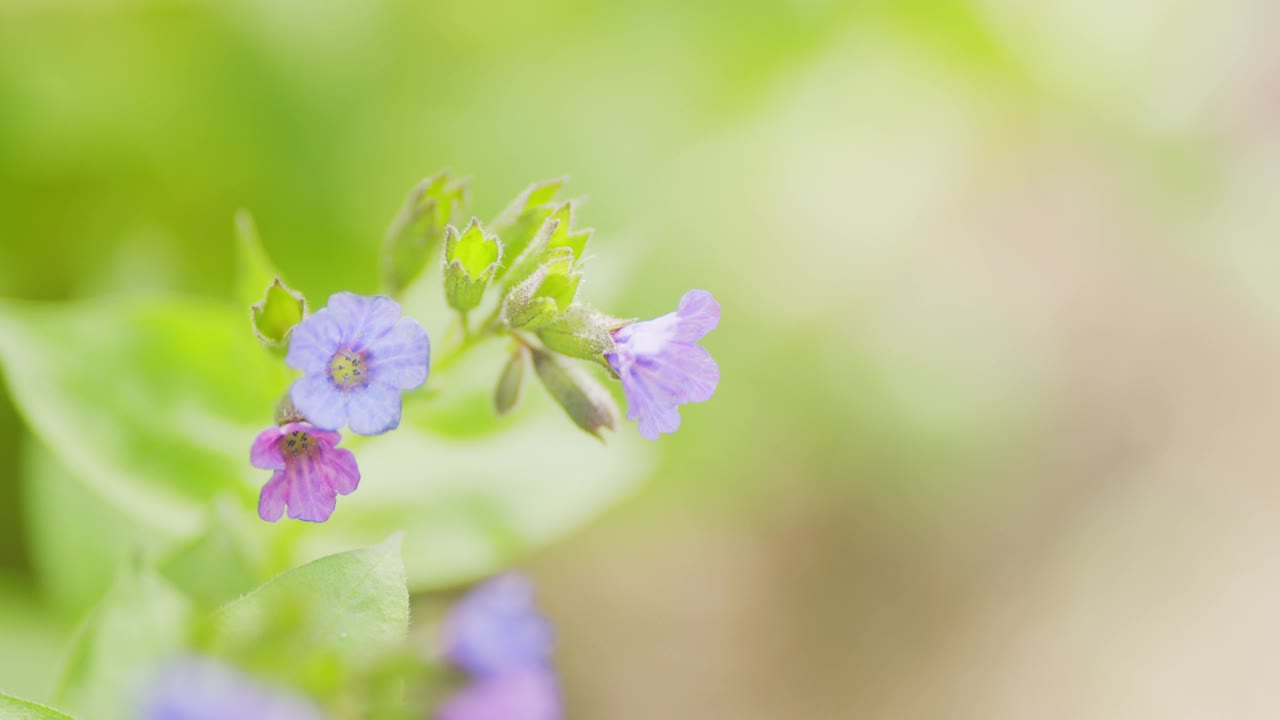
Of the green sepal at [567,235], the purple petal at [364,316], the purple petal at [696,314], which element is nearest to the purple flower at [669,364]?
the purple petal at [696,314]

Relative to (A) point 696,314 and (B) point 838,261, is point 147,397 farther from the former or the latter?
(B) point 838,261

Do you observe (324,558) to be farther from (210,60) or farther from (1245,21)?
(1245,21)

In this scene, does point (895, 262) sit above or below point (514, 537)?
above

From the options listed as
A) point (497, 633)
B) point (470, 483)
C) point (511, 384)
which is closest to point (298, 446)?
point (511, 384)

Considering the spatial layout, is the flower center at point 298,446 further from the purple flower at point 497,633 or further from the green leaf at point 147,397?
the purple flower at point 497,633

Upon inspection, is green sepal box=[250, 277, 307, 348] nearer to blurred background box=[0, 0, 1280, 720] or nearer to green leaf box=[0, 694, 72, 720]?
green leaf box=[0, 694, 72, 720]

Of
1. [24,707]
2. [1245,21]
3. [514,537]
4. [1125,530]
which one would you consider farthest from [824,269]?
[24,707]
